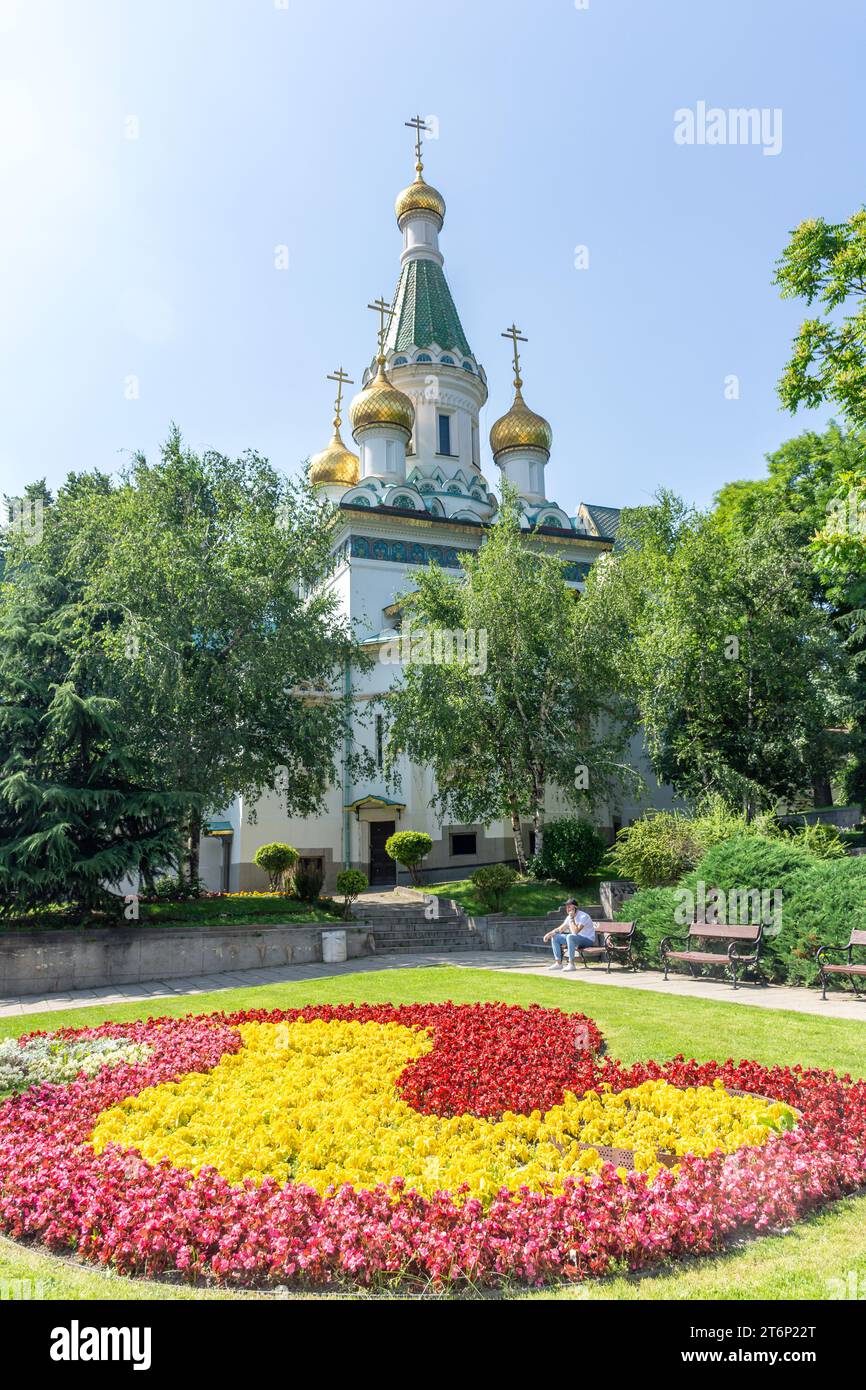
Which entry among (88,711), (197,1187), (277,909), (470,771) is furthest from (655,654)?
(197,1187)

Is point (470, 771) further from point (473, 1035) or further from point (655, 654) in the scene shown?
point (473, 1035)

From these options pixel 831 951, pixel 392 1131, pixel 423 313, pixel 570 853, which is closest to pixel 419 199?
pixel 423 313

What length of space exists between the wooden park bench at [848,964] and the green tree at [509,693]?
36.9 ft

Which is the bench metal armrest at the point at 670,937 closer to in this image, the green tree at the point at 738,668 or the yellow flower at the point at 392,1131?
the yellow flower at the point at 392,1131

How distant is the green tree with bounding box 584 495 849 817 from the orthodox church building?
18.5 ft

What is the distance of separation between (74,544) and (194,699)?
480cm

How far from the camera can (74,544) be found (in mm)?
19656

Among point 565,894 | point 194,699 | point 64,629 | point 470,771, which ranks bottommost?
point 565,894

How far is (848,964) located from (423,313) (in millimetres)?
36319

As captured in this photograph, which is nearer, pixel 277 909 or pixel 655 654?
pixel 277 909

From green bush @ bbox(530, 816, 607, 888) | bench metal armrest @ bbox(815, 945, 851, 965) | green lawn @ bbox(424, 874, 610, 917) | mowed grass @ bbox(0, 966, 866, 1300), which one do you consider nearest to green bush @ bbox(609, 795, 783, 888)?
green lawn @ bbox(424, 874, 610, 917)

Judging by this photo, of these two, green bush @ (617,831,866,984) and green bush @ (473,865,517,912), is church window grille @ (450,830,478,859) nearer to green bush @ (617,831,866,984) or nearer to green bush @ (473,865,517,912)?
Answer: green bush @ (473,865,517,912)

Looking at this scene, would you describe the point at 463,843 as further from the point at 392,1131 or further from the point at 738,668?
the point at 392,1131

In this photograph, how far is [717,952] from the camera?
Result: 47.1 ft
